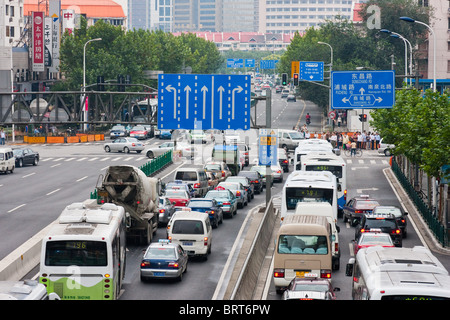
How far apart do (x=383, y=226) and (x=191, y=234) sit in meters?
7.97

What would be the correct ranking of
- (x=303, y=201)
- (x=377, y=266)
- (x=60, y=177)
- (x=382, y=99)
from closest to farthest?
(x=377, y=266) → (x=303, y=201) → (x=382, y=99) → (x=60, y=177)

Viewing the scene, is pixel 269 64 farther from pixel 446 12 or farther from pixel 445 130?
pixel 445 130

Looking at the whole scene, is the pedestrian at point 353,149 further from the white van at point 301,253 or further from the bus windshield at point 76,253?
the bus windshield at point 76,253

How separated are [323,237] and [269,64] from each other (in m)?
147

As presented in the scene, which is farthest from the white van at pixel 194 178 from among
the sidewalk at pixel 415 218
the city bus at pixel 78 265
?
the city bus at pixel 78 265

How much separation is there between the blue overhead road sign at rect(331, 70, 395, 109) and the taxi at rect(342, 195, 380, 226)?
11.9 m

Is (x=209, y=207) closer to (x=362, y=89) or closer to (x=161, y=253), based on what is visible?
(x=161, y=253)

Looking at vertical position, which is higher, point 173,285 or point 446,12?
point 446,12

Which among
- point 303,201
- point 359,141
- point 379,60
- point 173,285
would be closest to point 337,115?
point 379,60

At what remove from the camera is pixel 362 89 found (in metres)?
52.9

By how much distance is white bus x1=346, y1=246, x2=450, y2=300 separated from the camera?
15109 millimetres

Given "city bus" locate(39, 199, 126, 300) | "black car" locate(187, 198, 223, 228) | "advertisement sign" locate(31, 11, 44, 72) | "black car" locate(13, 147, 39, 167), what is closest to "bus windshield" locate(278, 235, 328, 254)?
"city bus" locate(39, 199, 126, 300)

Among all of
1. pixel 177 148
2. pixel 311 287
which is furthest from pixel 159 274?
pixel 177 148

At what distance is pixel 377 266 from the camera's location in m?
17.6
